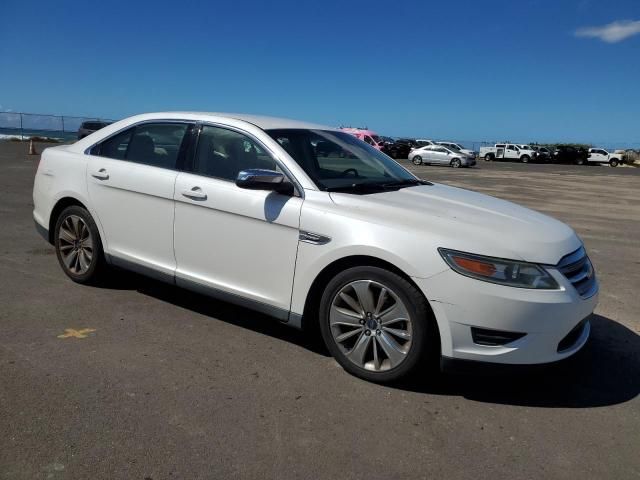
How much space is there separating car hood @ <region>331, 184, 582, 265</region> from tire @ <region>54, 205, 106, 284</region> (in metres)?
2.41

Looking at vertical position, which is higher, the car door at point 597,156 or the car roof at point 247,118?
the car roof at point 247,118

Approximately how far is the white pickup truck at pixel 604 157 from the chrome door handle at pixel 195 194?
58801 mm

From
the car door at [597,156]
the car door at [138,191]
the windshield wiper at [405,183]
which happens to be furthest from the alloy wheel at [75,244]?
the car door at [597,156]

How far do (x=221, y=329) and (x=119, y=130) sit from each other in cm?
202

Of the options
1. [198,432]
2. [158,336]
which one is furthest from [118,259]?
[198,432]

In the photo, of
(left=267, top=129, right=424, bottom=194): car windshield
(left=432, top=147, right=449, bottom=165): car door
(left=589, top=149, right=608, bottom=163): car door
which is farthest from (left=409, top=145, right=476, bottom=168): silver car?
(left=267, top=129, right=424, bottom=194): car windshield

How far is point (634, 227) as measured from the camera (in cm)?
1059

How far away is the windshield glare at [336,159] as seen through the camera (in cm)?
400

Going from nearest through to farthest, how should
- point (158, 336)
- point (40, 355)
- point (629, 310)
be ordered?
point (40, 355) → point (158, 336) → point (629, 310)

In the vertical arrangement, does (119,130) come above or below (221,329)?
above

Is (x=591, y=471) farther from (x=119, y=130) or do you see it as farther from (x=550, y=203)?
(x=550, y=203)

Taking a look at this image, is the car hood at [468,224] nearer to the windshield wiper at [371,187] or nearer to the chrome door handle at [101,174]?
the windshield wiper at [371,187]

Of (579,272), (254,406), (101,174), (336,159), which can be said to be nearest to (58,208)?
(101,174)

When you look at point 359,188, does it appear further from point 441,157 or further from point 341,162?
point 441,157
